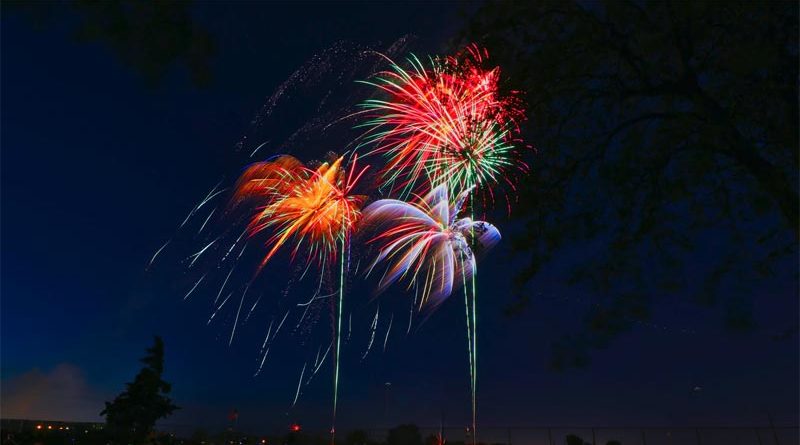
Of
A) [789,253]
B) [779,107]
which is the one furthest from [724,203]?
[779,107]

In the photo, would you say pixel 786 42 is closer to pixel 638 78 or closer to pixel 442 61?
pixel 638 78

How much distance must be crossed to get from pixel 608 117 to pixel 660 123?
97 cm

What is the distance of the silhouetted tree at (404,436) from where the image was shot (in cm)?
4309

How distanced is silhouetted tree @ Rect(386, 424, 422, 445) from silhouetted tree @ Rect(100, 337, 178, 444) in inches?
702

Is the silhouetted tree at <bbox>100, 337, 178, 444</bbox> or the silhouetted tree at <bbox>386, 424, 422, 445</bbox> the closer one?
the silhouetted tree at <bbox>100, 337, 178, 444</bbox>

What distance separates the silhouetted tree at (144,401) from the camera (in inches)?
1224

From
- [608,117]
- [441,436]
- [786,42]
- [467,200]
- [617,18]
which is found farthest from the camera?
[441,436]

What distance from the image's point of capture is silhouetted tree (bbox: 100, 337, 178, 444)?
31.1m

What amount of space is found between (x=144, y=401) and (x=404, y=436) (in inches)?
794

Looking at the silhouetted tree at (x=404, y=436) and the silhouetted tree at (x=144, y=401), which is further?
the silhouetted tree at (x=404, y=436)

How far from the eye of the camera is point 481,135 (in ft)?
40.5

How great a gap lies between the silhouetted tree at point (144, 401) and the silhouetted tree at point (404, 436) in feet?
58.5

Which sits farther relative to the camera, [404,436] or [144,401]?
[404,436]

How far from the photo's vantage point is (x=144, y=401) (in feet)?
104
